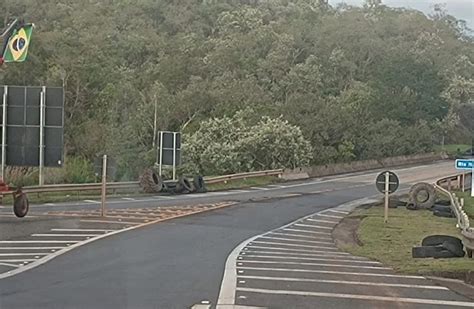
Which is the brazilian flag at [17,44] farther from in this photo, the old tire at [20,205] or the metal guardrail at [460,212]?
the metal guardrail at [460,212]

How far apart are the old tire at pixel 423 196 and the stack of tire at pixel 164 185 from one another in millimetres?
10354

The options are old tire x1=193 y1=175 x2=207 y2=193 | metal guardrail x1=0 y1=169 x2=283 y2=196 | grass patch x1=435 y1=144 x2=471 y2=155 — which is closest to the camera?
metal guardrail x1=0 y1=169 x2=283 y2=196

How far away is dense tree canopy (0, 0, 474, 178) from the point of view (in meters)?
57.1

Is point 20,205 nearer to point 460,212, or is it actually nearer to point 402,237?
point 402,237

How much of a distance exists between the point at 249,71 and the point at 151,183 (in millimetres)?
44907

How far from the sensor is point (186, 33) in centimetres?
8969

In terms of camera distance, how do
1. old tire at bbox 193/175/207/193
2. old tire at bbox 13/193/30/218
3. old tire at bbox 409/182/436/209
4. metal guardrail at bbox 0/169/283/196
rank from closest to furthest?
old tire at bbox 13/193/30/218 < metal guardrail at bbox 0/169/283/196 < old tire at bbox 409/182/436/209 < old tire at bbox 193/175/207/193

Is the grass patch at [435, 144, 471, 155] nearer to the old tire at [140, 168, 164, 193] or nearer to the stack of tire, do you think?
the stack of tire

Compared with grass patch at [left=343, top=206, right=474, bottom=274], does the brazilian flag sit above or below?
above

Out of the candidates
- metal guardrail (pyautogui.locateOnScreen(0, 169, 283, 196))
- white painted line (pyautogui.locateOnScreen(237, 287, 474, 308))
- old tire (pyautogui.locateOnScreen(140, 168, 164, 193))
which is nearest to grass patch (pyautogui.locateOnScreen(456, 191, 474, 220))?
metal guardrail (pyautogui.locateOnScreen(0, 169, 283, 196))

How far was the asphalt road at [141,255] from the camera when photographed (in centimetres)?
1047

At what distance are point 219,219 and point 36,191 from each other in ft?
31.7

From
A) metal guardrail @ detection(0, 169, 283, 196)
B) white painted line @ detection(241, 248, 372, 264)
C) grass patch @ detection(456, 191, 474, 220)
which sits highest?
metal guardrail @ detection(0, 169, 283, 196)

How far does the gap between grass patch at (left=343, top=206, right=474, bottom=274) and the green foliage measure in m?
19.7
